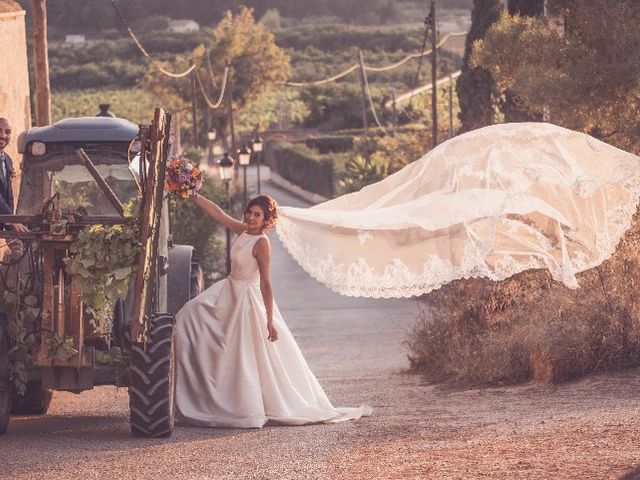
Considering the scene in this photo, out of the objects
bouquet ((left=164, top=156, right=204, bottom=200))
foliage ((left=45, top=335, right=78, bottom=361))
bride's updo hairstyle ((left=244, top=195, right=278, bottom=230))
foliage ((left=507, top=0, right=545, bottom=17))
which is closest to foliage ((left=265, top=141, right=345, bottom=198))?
foliage ((left=507, top=0, right=545, bottom=17))

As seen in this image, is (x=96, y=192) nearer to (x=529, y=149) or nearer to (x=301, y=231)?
(x=301, y=231)

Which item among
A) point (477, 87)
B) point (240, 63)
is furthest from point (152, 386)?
point (240, 63)

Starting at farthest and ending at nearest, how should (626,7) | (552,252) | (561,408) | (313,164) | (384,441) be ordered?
(313,164)
(626,7)
(552,252)
(561,408)
(384,441)

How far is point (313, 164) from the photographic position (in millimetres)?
72375

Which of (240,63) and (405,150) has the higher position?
(240,63)

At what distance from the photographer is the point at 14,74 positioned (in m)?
26.0

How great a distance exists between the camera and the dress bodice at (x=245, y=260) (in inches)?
502

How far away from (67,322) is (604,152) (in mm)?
6359

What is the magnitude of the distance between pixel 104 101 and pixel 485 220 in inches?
3443

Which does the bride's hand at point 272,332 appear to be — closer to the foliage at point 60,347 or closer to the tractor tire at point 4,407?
the foliage at point 60,347

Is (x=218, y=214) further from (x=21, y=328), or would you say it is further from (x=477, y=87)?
(x=477, y=87)

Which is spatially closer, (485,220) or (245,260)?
(245,260)

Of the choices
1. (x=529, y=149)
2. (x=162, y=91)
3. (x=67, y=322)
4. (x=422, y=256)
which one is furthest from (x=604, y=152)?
(x=162, y=91)

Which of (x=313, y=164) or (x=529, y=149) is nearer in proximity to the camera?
(x=529, y=149)
